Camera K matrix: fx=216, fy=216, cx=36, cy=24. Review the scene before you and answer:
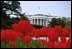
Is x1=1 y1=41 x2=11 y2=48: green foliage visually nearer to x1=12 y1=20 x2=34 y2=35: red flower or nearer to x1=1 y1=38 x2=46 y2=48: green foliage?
x1=1 y1=38 x2=46 y2=48: green foliage

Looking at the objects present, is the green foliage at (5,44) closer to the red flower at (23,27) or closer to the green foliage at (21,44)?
the green foliage at (21,44)

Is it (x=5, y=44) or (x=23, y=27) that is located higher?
(x=23, y=27)

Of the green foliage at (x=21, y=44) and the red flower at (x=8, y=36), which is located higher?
the red flower at (x=8, y=36)

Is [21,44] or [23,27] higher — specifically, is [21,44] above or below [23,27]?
below

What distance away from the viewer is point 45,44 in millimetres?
1755

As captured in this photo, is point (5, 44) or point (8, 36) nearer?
point (8, 36)

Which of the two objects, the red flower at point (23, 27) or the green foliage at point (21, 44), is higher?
the red flower at point (23, 27)

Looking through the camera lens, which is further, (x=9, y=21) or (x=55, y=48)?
(x=9, y=21)

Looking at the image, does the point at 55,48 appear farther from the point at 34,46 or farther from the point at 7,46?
the point at 7,46

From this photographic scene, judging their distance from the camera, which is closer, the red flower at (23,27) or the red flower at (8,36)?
the red flower at (8,36)

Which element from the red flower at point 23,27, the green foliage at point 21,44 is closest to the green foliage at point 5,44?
the green foliage at point 21,44

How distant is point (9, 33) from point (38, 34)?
2.07 feet

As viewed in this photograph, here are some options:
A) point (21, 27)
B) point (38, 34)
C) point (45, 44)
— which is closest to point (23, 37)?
point (21, 27)

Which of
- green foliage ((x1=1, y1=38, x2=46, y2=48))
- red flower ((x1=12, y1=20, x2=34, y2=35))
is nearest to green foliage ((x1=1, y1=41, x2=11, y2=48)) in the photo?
green foliage ((x1=1, y1=38, x2=46, y2=48))
